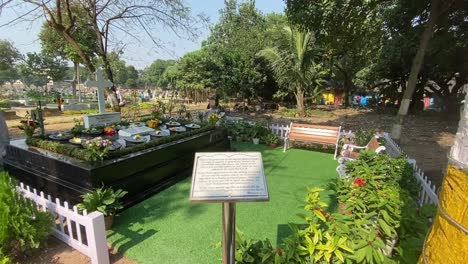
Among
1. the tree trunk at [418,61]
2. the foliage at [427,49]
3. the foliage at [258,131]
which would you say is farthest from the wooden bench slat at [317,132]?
the foliage at [427,49]

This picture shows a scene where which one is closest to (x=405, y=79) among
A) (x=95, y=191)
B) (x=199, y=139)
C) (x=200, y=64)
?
(x=200, y=64)

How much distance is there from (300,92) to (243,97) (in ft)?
16.9

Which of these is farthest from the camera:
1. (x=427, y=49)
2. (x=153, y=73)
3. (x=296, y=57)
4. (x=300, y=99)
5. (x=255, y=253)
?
(x=153, y=73)

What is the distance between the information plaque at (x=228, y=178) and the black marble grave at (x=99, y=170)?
240 cm

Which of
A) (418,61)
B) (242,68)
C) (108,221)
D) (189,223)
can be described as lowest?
(189,223)

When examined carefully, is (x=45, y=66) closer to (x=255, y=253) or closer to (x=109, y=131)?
(x=109, y=131)

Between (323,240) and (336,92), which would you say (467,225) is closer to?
(323,240)

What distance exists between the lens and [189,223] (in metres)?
3.75

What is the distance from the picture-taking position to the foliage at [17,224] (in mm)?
2770

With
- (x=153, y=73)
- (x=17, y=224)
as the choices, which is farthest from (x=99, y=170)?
(x=153, y=73)

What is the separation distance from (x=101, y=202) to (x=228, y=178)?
2.30 metres

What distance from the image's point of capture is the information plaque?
1925 millimetres

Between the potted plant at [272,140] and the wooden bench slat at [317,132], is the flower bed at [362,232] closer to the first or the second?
the wooden bench slat at [317,132]

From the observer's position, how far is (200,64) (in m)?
18.0
